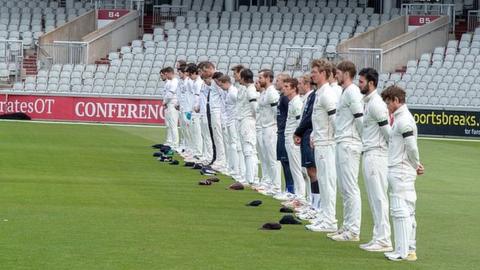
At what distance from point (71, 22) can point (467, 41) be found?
57.0 ft

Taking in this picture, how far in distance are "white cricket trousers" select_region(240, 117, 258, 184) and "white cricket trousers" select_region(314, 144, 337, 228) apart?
21.5ft

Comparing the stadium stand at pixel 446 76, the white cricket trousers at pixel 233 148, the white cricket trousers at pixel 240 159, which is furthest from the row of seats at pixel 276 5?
the white cricket trousers at pixel 240 159

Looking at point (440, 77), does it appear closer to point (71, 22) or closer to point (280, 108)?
point (71, 22)

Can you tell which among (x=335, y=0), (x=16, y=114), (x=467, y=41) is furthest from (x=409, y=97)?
(x=16, y=114)

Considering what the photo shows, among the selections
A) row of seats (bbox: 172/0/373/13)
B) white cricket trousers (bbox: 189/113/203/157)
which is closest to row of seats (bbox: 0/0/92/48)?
row of seats (bbox: 172/0/373/13)

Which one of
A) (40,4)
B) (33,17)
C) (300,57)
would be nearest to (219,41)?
(300,57)

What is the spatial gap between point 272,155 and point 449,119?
74.9 feet

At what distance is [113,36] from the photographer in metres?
53.9

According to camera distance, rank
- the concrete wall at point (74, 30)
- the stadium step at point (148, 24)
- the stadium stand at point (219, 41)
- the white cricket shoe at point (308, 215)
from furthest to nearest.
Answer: the stadium step at point (148, 24)
the concrete wall at point (74, 30)
the stadium stand at point (219, 41)
the white cricket shoe at point (308, 215)

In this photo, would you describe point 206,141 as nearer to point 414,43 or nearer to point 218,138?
point 218,138

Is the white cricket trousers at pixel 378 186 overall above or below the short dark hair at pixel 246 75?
below

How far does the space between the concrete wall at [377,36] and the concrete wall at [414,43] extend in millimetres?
757

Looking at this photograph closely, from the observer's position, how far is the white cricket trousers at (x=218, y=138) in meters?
27.2

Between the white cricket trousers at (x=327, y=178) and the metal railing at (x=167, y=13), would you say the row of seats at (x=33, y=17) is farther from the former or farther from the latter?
the white cricket trousers at (x=327, y=178)
